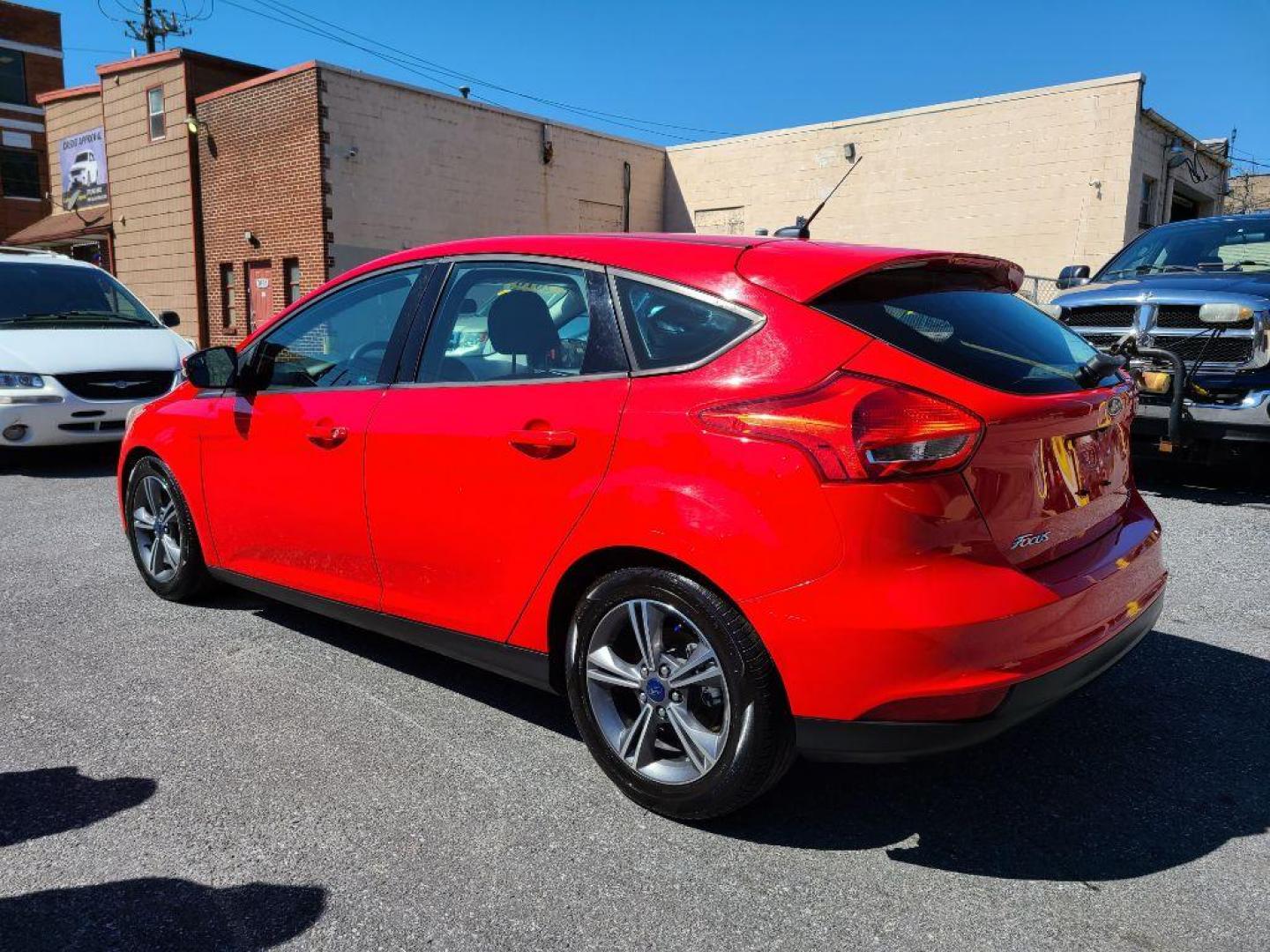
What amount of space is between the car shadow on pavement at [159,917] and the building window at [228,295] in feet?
78.3

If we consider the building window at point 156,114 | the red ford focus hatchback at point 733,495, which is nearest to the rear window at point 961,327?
the red ford focus hatchback at point 733,495

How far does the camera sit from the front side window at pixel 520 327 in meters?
2.88

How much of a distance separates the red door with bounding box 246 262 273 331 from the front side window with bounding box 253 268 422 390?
20.2m

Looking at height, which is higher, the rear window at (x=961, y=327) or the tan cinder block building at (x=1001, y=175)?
the tan cinder block building at (x=1001, y=175)

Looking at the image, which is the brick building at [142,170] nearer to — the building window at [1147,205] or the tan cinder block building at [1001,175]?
the tan cinder block building at [1001,175]

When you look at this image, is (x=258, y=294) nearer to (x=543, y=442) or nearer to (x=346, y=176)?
(x=346, y=176)

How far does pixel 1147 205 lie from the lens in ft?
68.0

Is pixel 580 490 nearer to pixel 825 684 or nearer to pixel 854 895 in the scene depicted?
pixel 825 684

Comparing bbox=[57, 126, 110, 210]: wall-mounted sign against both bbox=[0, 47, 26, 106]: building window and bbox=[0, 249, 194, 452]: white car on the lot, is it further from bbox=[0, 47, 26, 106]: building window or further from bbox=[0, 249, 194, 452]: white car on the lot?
bbox=[0, 249, 194, 452]: white car on the lot

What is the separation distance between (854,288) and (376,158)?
21405 mm

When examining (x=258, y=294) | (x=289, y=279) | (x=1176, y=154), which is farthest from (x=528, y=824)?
(x=1176, y=154)

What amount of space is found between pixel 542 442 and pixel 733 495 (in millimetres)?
685

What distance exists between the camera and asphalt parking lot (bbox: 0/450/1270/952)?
2281mm

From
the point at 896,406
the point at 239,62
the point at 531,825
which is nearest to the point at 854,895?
the point at 531,825
